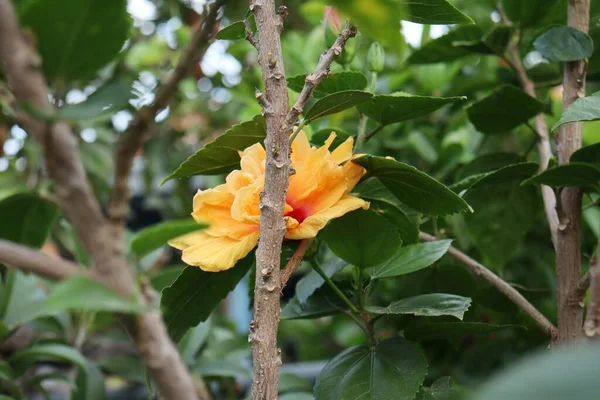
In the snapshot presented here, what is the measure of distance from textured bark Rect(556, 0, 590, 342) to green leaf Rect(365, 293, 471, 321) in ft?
0.34

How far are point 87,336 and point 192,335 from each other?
25 centimetres

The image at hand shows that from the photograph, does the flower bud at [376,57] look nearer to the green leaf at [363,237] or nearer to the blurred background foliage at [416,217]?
the blurred background foliage at [416,217]

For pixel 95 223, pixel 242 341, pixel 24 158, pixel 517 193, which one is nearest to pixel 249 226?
pixel 95 223

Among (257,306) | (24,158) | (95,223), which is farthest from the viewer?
(24,158)

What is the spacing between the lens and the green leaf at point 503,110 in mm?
628

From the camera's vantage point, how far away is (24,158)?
136 cm

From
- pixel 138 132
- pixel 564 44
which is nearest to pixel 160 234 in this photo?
pixel 138 132

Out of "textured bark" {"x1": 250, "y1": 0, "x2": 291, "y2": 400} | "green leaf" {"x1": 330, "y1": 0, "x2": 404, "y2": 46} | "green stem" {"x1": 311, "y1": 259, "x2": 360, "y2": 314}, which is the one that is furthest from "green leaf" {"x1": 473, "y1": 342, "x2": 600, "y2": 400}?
"green stem" {"x1": 311, "y1": 259, "x2": 360, "y2": 314}

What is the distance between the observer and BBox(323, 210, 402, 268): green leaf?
20.0 inches

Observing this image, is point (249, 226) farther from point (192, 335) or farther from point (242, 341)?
point (242, 341)

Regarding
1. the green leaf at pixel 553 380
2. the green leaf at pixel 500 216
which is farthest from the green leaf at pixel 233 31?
the green leaf at pixel 553 380

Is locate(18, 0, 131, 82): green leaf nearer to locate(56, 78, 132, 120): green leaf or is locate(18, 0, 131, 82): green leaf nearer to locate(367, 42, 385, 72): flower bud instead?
locate(56, 78, 132, 120): green leaf

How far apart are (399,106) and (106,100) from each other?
248 mm

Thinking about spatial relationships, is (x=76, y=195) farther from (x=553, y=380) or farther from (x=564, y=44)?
(x=564, y=44)
